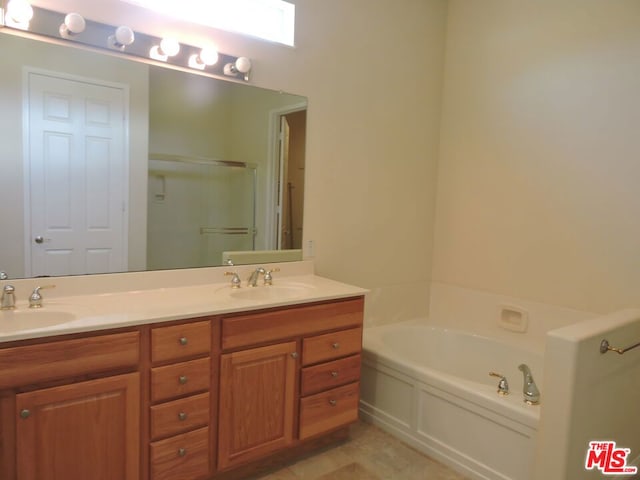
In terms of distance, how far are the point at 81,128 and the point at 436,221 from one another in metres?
2.46

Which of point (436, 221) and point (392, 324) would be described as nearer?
point (392, 324)

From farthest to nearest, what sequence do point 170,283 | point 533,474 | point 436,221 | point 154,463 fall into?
point 436,221 < point 170,283 < point 533,474 < point 154,463

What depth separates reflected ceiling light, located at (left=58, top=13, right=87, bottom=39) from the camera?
175 cm

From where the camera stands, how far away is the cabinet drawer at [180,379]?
162 cm

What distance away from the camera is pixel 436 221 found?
331 cm

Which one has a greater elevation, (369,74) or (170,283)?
(369,74)

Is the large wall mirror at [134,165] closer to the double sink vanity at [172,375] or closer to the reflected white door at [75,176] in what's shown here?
the reflected white door at [75,176]

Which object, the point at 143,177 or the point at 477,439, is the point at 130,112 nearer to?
the point at 143,177

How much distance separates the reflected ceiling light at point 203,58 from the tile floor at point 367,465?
2047 millimetres

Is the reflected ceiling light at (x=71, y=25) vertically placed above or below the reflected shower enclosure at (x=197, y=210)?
above

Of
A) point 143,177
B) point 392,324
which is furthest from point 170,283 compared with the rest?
point 392,324

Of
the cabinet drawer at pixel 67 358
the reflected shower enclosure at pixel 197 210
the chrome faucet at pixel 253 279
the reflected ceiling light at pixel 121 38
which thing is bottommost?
the cabinet drawer at pixel 67 358

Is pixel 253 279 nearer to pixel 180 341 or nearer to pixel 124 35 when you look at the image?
pixel 180 341

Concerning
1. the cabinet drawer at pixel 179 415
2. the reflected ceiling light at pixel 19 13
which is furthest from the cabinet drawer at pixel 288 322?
the reflected ceiling light at pixel 19 13
